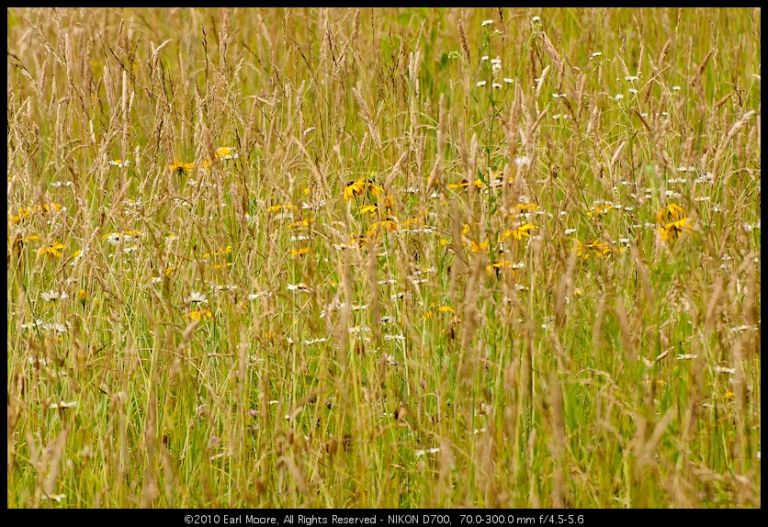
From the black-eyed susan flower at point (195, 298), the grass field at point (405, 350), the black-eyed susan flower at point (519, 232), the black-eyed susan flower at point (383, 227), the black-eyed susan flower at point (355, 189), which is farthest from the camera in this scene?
the black-eyed susan flower at point (355, 189)

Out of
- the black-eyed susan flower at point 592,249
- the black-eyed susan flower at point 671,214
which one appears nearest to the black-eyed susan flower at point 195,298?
the black-eyed susan flower at point 592,249

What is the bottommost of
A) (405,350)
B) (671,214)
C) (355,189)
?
(405,350)

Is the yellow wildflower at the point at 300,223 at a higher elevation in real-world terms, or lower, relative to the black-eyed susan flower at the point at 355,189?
lower

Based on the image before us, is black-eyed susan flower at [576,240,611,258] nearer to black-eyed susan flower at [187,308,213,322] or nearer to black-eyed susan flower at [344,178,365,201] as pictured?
black-eyed susan flower at [344,178,365,201]

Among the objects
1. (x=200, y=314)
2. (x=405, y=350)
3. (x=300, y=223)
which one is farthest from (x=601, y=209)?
(x=200, y=314)

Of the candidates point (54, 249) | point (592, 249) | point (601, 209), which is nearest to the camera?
point (592, 249)

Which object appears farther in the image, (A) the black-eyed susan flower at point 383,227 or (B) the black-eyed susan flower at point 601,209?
(B) the black-eyed susan flower at point 601,209

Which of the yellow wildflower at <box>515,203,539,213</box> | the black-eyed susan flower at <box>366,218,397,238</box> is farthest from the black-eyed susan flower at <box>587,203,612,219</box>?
the black-eyed susan flower at <box>366,218,397,238</box>

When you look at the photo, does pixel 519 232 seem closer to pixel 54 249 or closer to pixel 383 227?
pixel 383 227

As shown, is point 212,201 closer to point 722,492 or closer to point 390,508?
point 390,508

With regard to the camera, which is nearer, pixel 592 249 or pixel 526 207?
pixel 592 249

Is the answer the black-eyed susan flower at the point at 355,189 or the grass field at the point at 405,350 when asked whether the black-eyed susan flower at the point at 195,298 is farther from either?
the black-eyed susan flower at the point at 355,189

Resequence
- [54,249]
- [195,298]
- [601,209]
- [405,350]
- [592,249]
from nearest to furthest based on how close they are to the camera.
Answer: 1. [405,350]
2. [195,298]
3. [592,249]
4. [54,249]
5. [601,209]
